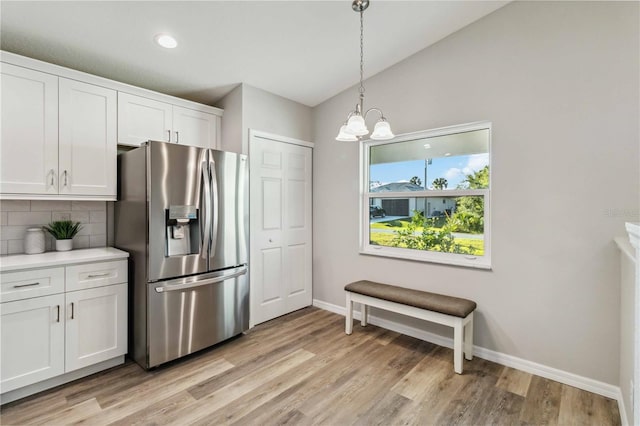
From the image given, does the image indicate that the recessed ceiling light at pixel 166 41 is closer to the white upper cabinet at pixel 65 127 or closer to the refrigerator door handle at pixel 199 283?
the white upper cabinet at pixel 65 127

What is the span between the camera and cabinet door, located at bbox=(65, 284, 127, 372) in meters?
2.24

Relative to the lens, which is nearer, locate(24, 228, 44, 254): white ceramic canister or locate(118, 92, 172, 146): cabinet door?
locate(24, 228, 44, 254): white ceramic canister

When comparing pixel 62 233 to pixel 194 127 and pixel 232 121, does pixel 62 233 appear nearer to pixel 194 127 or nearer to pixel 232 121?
pixel 194 127

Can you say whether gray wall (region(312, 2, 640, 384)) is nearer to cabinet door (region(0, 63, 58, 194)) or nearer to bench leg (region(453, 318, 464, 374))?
bench leg (region(453, 318, 464, 374))

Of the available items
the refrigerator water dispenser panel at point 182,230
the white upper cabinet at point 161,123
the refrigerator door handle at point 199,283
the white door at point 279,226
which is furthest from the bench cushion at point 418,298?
the white upper cabinet at point 161,123

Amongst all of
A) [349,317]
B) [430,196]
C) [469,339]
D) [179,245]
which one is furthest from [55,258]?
[469,339]

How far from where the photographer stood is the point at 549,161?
2.37 m

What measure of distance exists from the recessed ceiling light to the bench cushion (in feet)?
8.99

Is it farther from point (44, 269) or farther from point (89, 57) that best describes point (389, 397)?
point (89, 57)

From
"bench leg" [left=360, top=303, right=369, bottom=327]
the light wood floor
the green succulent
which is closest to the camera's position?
the light wood floor

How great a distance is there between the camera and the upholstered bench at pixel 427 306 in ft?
8.01

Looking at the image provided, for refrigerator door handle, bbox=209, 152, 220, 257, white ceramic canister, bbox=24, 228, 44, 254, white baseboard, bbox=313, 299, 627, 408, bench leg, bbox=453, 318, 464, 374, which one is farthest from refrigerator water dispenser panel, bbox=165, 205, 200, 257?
bench leg, bbox=453, 318, 464, 374

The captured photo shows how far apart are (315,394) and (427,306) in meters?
1.15

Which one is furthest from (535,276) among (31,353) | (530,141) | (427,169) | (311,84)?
(31,353)
